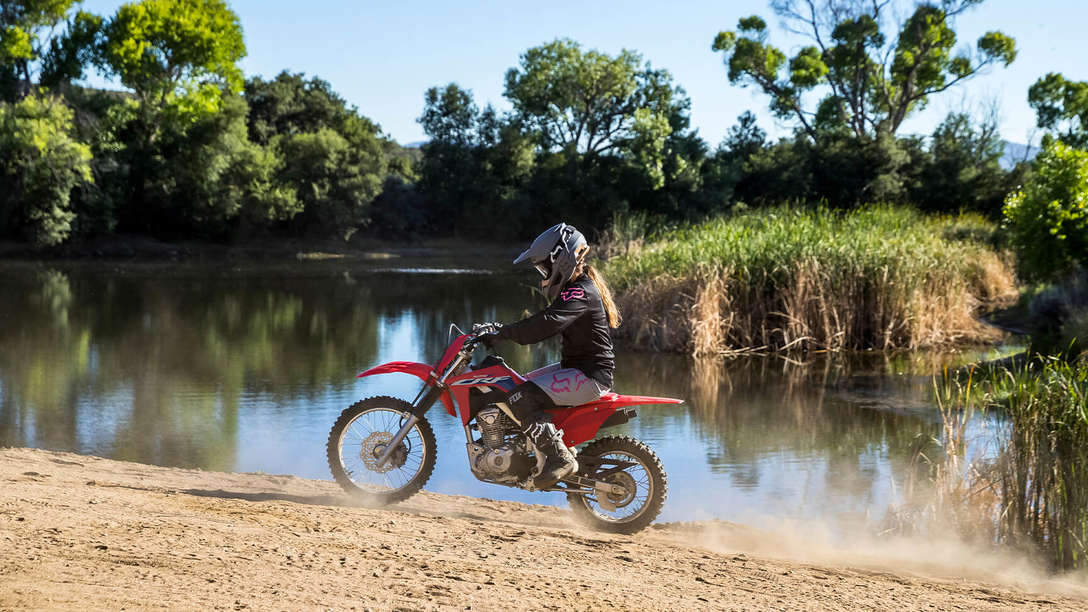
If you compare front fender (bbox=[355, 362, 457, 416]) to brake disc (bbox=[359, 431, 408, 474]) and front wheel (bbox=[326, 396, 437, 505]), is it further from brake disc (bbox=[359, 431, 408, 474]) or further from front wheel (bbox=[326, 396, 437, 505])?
brake disc (bbox=[359, 431, 408, 474])

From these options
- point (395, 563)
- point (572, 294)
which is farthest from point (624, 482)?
point (395, 563)

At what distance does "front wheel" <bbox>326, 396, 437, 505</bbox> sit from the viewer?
268 inches

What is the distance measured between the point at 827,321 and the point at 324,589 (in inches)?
528

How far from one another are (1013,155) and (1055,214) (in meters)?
42.7

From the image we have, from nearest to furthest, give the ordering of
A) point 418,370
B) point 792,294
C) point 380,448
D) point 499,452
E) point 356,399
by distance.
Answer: point 499,452 < point 418,370 < point 380,448 < point 356,399 < point 792,294

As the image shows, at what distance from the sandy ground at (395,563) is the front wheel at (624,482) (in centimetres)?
15

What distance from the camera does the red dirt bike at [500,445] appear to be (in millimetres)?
6391

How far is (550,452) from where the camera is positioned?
6.31m

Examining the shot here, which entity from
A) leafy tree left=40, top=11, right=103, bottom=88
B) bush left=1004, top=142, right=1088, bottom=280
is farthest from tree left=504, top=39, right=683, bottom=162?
bush left=1004, top=142, right=1088, bottom=280

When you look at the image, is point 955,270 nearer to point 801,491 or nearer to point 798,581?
point 801,491

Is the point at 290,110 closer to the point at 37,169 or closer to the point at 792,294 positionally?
the point at 37,169

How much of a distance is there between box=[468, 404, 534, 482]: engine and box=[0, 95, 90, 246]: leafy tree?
3870 centimetres

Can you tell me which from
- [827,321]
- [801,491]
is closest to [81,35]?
[827,321]

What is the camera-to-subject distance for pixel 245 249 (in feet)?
154
